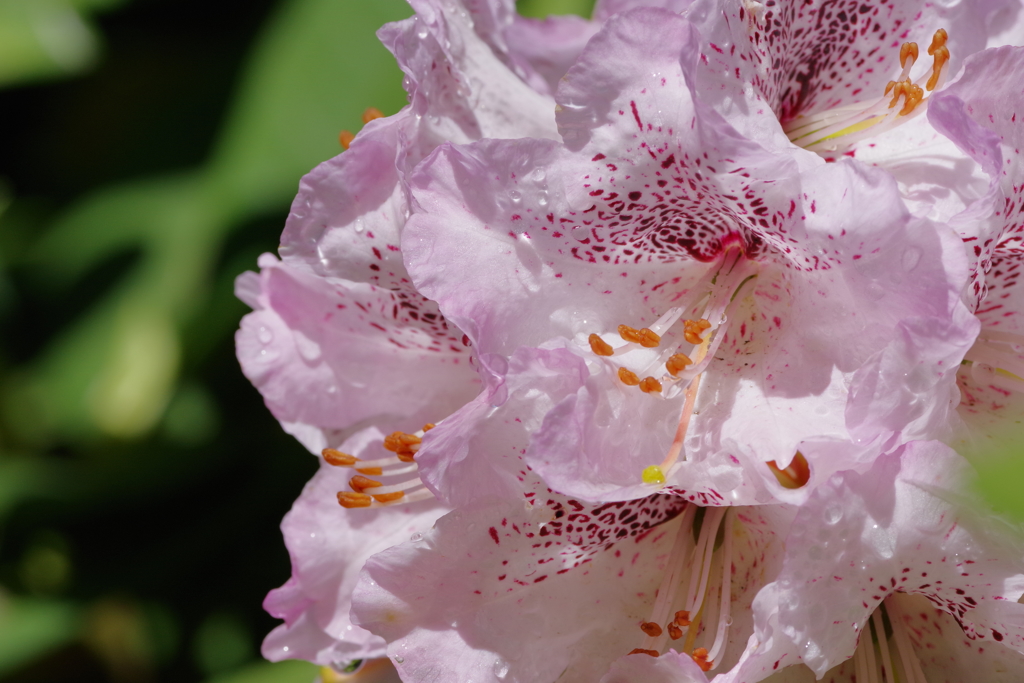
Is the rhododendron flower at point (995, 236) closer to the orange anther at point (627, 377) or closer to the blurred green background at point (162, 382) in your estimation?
the orange anther at point (627, 377)

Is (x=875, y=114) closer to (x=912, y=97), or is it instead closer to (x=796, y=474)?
(x=912, y=97)

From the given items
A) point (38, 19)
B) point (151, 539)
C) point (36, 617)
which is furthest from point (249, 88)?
point (36, 617)

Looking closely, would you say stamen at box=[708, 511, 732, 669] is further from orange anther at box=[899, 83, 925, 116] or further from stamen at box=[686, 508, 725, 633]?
orange anther at box=[899, 83, 925, 116]

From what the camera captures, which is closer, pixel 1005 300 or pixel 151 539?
pixel 1005 300

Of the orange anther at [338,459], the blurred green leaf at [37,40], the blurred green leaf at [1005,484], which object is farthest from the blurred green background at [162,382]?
the blurred green leaf at [1005,484]

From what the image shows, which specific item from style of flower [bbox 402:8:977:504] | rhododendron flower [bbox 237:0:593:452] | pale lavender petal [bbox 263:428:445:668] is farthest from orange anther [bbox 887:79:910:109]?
pale lavender petal [bbox 263:428:445:668]

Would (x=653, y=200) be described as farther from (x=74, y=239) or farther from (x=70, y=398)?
(x=74, y=239)
